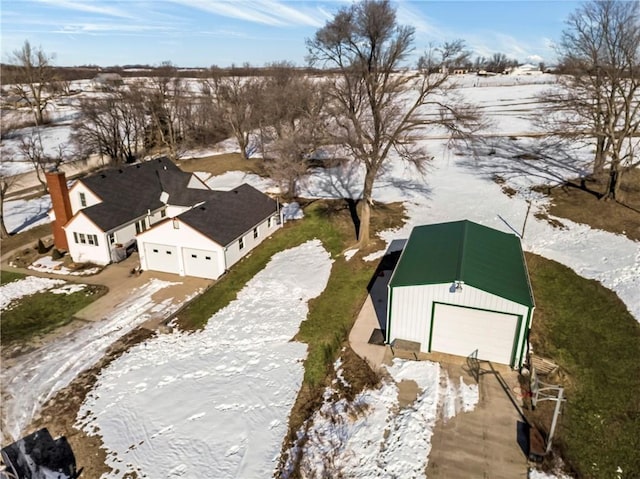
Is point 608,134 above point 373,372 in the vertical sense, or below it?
above

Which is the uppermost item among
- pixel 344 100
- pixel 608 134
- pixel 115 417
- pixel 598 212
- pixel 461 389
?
pixel 344 100

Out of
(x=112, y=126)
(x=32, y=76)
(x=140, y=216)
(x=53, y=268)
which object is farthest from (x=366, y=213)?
(x=32, y=76)

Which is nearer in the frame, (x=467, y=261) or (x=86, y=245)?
(x=467, y=261)

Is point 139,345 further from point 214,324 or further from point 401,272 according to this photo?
point 401,272

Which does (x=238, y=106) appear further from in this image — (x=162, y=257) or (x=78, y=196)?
(x=162, y=257)

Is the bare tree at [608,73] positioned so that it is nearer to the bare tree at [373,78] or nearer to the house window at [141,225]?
the bare tree at [373,78]

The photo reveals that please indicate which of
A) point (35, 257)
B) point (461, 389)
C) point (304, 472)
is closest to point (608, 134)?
point (461, 389)
